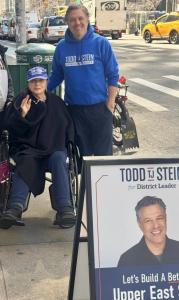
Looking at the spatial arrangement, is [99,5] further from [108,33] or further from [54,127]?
[54,127]

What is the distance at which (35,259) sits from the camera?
161 inches

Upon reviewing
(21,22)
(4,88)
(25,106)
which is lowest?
(25,106)

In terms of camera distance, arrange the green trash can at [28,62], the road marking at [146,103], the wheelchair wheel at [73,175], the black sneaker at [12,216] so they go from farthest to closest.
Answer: the road marking at [146,103] → the green trash can at [28,62] → the wheelchair wheel at [73,175] → the black sneaker at [12,216]

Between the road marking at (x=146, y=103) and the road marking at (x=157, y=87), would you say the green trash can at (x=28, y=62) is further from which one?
the road marking at (x=157, y=87)

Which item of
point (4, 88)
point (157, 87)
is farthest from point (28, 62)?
point (157, 87)

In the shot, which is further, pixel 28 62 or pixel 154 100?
pixel 154 100

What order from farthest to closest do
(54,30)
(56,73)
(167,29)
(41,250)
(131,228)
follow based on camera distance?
(54,30), (167,29), (56,73), (41,250), (131,228)

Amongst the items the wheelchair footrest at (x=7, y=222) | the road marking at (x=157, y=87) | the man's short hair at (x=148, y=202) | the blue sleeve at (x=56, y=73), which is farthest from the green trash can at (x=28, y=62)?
the road marking at (x=157, y=87)

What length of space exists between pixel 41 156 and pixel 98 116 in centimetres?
65

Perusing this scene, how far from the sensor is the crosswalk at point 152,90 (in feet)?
36.4

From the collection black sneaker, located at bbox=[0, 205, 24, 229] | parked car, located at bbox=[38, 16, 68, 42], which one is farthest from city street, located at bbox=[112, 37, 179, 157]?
parked car, located at bbox=[38, 16, 68, 42]

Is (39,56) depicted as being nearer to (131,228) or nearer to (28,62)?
(28,62)

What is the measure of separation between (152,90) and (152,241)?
10.9 metres

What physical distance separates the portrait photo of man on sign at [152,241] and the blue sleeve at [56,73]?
2281 mm
